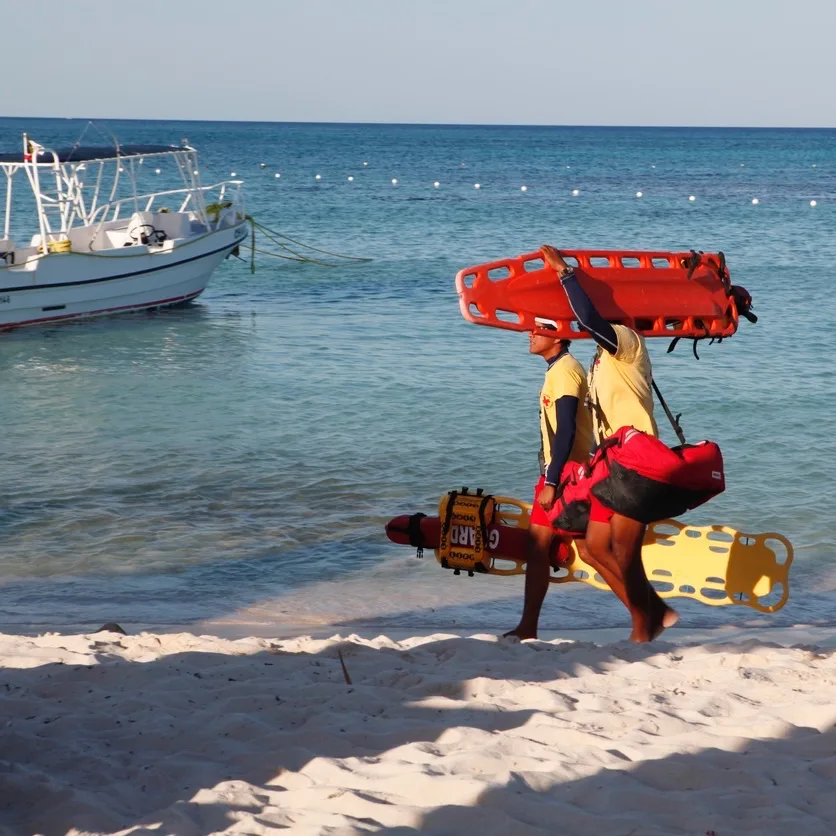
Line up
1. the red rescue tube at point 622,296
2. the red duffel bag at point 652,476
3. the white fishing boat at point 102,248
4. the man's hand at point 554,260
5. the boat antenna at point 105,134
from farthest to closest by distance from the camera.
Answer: the white fishing boat at point 102,248
the boat antenna at point 105,134
the red rescue tube at point 622,296
the man's hand at point 554,260
the red duffel bag at point 652,476

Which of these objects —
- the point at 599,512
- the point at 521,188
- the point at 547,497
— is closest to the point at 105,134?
the point at 547,497

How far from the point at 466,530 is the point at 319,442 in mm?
5638

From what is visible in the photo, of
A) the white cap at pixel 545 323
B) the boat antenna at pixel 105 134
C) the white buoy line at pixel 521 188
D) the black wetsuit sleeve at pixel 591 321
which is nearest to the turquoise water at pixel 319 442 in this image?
the white cap at pixel 545 323

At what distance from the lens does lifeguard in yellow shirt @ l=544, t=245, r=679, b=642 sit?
16.6ft

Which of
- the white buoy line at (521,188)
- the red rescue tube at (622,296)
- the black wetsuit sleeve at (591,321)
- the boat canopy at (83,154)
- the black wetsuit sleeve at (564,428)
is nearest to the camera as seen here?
the black wetsuit sleeve at (591,321)

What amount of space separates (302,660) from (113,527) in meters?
4.09

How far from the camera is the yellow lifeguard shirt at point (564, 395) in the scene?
203 inches

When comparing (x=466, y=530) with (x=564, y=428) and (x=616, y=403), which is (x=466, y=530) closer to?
(x=564, y=428)

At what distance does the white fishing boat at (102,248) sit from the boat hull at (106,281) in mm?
16

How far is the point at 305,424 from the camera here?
39.9 feet

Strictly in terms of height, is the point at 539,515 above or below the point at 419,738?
above

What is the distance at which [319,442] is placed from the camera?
37.1ft

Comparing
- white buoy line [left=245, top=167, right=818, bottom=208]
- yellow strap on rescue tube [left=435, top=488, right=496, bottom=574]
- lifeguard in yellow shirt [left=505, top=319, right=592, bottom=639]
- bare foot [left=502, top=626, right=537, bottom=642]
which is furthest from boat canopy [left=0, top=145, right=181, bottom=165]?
white buoy line [left=245, top=167, right=818, bottom=208]

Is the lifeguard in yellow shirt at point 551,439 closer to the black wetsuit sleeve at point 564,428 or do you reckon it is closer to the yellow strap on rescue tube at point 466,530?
the black wetsuit sleeve at point 564,428
